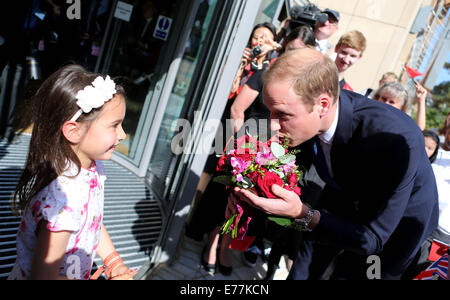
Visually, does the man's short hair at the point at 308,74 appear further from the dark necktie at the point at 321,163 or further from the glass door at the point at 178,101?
the glass door at the point at 178,101

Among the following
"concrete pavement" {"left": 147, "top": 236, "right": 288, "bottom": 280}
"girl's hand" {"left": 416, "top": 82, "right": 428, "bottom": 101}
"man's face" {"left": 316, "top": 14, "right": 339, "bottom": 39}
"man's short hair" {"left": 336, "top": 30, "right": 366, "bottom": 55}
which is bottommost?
"concrete pavement" {"left": 147, "top": 236, "right": 288, "bottom": 280}

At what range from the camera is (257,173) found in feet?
5.42

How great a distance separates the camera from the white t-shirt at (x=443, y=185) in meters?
2.41

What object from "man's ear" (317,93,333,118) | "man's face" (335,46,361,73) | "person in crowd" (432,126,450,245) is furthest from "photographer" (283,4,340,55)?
"man's ear" (317,93,333,118)

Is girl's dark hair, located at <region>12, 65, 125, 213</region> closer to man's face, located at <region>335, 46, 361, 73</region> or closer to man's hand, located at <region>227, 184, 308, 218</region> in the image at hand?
man's hand, located at <region>227, 184, 308, 218</region>

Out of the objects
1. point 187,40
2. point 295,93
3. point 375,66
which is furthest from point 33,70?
point 375,66

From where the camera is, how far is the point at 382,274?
2.05 m

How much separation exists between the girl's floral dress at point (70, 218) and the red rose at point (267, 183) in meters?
0.84

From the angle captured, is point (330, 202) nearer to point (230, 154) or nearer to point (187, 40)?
point (230, 154)

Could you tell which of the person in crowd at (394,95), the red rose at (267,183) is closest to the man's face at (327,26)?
the person in crowd at (394,95)

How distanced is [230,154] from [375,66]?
5931mm

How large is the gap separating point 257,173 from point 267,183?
9 centimetres

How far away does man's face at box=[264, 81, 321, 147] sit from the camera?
165cm

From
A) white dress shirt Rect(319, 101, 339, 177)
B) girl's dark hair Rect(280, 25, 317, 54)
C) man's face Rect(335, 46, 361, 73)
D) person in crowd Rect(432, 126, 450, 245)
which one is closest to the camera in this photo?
white dress shirt Rect(319, 101, 339, 177)
